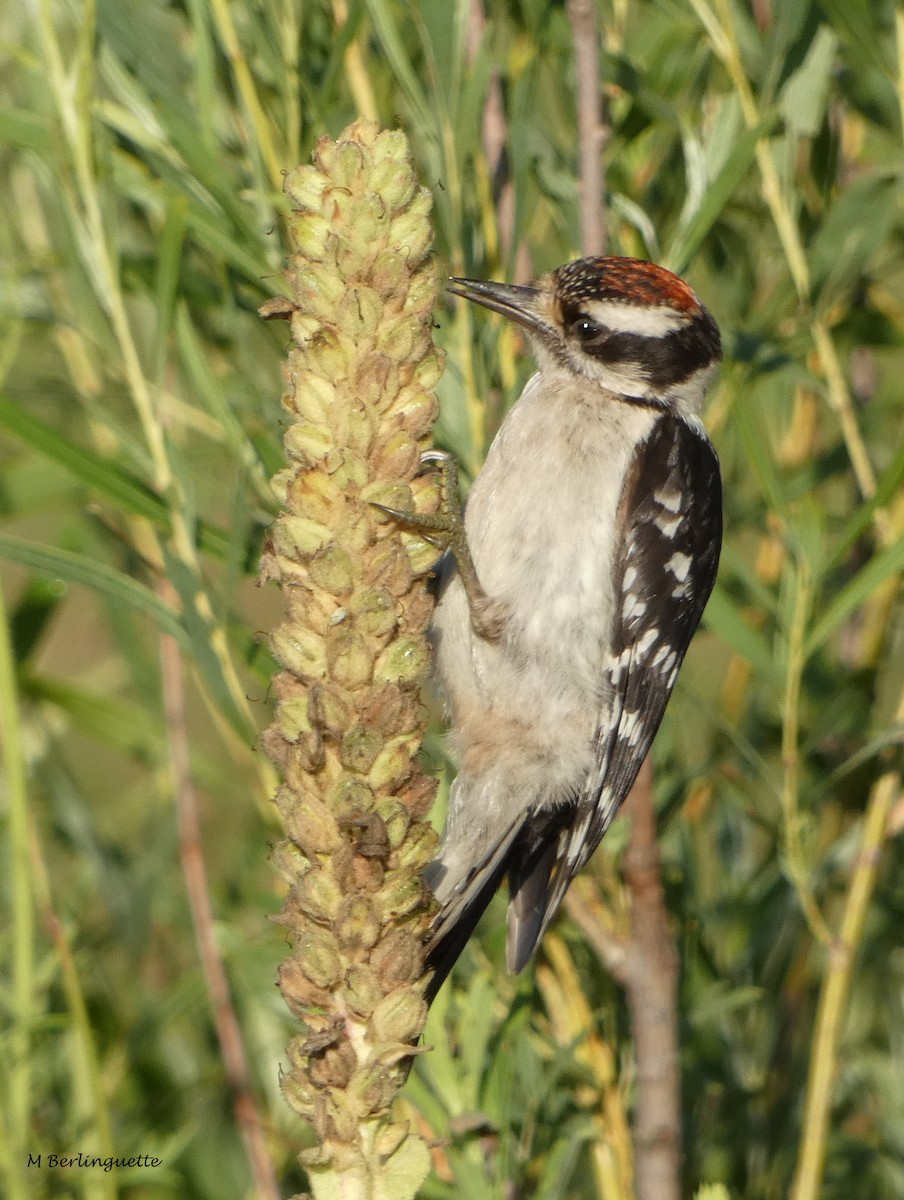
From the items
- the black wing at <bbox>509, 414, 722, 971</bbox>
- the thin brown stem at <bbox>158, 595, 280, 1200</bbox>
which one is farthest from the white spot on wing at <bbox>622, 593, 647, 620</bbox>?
the thin brown stem at <bbox>158, 595, 280, 1200</bbox>

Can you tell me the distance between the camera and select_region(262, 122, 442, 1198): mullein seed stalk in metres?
1.35

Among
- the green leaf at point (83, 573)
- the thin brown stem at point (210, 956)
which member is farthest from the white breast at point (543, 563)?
the green leaf at point (83, 573)

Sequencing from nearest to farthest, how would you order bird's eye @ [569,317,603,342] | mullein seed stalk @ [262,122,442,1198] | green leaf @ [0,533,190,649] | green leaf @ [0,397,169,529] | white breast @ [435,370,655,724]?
mullein seed stalk @ [262,122,442,1198]
green leaf @ [0,533,190,649]
green leaf @ [0,397,169,529]
white breast @ [435,370,655,724]
bird's eye @ [569,317,603,342]

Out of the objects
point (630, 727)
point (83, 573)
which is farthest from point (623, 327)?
point (83, 573)

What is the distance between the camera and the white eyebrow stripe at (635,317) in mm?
2789

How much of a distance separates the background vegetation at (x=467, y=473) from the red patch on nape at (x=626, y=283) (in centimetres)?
8

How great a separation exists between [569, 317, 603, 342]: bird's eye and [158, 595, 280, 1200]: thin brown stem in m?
1.06

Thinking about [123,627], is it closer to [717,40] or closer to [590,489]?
[590,489]

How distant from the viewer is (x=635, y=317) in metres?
2.86

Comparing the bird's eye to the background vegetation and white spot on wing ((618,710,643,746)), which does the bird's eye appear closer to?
the background vegetation

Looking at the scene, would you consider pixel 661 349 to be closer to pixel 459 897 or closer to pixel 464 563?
pixel 464 563

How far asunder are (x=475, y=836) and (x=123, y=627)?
914 millimetres

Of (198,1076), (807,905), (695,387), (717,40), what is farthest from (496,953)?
(717,40)

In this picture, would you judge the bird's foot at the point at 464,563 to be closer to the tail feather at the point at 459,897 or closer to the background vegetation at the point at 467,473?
the background vegetation at the point at 467,473
